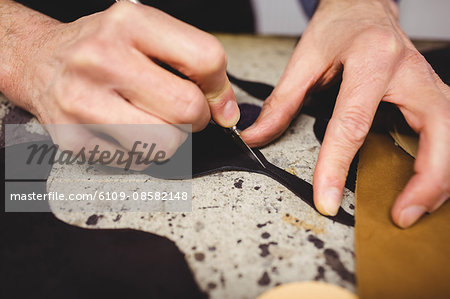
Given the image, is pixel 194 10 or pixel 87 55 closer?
pixel 87 55

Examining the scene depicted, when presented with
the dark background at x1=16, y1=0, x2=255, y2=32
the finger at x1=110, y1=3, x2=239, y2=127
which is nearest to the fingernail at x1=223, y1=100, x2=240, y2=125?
Answer: the finger at x1=110, y1=3, x2=239, y2=127

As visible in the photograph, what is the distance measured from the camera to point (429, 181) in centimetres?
57

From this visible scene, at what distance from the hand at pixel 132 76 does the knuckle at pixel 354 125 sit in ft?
0.91

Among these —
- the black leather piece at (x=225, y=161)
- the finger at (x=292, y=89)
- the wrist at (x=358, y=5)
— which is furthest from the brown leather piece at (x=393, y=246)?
the wrist at (x=358, y=5)

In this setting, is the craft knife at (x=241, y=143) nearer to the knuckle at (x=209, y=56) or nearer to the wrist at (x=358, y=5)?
the knuckle at (x=209, y=56)

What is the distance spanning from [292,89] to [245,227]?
0.46 m

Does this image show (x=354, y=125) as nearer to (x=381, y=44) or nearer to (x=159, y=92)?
(x=381, y=44)

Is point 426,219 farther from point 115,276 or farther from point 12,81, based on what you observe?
point 12,81

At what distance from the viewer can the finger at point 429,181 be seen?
565 mm

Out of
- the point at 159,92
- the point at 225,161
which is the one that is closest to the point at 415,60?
the point at 225,161

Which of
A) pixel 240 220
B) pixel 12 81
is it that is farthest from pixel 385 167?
pixel 12 81

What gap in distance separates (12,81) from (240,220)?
761 millimetres

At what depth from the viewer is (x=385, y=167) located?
0.72 m

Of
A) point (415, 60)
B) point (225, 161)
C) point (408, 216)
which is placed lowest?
point (225, 161)
